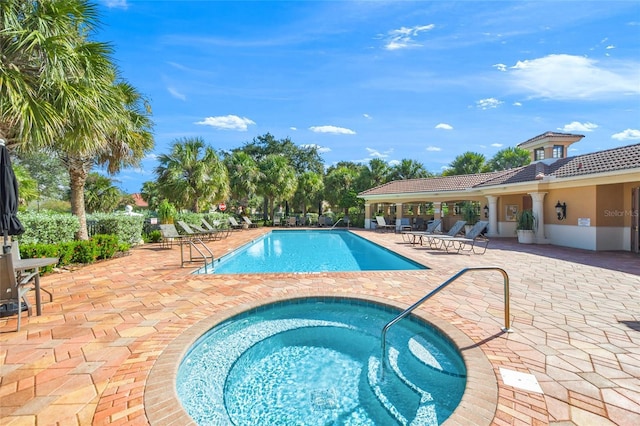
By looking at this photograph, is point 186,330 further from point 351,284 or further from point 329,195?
point 329,195

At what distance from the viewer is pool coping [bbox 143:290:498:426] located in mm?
2297

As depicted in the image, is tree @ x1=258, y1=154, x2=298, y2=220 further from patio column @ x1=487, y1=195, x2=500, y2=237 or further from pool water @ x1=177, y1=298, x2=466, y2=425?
pool water @ x1=177, y1=298, x2=466, y2=425

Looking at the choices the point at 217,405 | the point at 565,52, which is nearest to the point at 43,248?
the point at 217,405

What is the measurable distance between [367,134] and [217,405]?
2989 centimetres

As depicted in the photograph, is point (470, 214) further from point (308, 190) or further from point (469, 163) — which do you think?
point (308, 190)

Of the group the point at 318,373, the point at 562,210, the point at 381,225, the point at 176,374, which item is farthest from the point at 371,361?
the point at 381,225

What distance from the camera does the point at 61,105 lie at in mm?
6254

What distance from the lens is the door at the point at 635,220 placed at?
1099 centimetres

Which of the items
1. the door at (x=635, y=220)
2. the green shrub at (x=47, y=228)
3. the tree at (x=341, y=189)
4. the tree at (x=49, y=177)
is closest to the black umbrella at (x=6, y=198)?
the green shrub at (x=47, y=228)

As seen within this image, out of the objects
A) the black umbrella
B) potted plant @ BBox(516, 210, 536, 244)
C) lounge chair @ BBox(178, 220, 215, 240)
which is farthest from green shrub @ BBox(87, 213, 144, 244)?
potted plant @ BBox(516, 210, 536, 244)

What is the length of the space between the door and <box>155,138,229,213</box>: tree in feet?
65.5

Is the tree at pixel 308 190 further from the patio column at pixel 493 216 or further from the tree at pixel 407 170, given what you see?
the patio column at pixel 493 216

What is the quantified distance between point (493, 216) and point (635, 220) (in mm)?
6042

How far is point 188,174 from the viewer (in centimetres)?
1842
